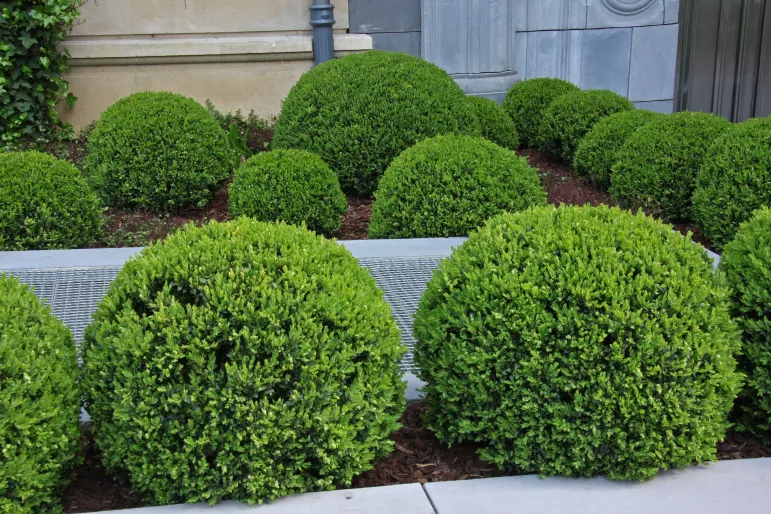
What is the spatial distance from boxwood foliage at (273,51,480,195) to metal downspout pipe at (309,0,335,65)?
1.93 meters

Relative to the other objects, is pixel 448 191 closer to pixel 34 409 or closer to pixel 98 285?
pixel 98 285

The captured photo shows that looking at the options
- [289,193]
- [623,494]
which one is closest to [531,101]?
[289,193]

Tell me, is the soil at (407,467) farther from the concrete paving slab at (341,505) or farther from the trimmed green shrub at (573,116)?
the trimmed green shrub at (573,116)

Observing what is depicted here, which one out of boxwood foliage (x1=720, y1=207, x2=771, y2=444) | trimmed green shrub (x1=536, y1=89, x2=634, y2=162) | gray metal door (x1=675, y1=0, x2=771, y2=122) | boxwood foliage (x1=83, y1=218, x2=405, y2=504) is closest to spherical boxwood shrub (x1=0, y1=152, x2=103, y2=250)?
boxwood foliage (x1=83, y1=218, x2=405, y2=504)

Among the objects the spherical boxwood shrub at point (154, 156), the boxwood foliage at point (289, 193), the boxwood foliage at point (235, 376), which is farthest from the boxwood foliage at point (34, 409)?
Result: the spherical boxwood shrub at point (154, 156)

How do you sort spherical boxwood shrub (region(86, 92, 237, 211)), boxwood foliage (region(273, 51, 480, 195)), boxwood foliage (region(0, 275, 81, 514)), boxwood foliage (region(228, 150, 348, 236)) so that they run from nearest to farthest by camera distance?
1. boxwood foliage (region(0, 275, 81, 514))
2. boxwood foliage (region(228, 150, 348, 236))
3. spherical boxwood shrub (region(86, 92, 237, 211))
4. boxwood foliage (region(273, 51, 480, 195))

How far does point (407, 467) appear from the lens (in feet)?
9.92

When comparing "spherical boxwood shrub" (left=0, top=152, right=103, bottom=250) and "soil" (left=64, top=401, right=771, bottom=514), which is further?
"spherical boxwood shrub" (left=0, top=152, right=103, bottom=250)

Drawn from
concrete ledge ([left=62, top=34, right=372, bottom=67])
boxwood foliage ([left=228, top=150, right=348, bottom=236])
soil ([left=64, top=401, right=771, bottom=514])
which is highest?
concrete ledge ([left=62, top=34, right=372, bottom=67])

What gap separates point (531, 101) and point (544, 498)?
7179 millimetres

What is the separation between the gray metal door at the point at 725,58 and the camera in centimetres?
1155

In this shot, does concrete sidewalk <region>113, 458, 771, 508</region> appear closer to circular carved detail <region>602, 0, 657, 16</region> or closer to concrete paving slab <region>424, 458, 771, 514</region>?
concrete paving slab <region>424, 458, 771, 514</region>

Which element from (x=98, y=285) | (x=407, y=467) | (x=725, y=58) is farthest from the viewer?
(x=725, y=58)

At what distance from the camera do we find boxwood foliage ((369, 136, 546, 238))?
18.2ft
